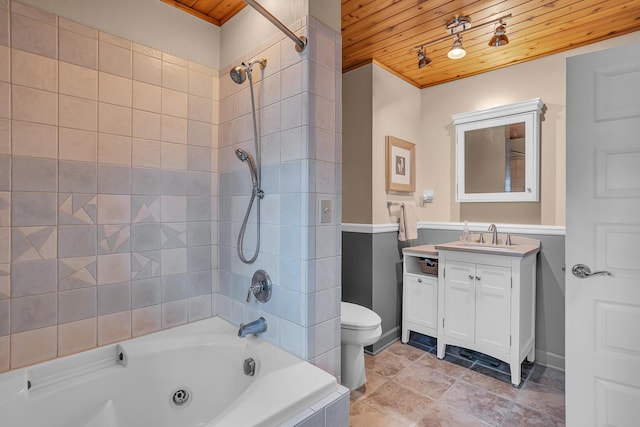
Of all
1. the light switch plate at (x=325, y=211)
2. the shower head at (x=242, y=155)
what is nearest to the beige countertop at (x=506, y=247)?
the light switch plate at (x=325, y=211)

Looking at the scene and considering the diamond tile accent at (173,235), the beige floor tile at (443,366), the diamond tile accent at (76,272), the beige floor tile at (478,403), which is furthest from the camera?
the beige floor tile at (443,366)

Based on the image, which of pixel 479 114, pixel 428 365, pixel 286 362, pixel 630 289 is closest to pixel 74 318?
pixel 286 362

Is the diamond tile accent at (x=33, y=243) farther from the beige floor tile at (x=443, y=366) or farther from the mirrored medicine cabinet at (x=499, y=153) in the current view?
the mirrored medicine cabinet at (x=499, y=153)

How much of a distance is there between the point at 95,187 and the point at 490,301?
2507 mm

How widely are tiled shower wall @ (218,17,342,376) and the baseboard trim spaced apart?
188cm

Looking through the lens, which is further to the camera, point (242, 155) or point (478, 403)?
point (478, 403)

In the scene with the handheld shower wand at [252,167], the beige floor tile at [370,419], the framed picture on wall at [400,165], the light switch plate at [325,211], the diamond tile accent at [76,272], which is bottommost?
the beige floor tile at [370,419]

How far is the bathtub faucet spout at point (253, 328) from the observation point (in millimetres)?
1612

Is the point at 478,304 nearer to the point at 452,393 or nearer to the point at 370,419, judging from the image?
the point at 452,393

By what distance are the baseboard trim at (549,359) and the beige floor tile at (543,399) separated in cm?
36

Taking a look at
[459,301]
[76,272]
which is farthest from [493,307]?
[76,272]

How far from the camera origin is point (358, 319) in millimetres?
2088

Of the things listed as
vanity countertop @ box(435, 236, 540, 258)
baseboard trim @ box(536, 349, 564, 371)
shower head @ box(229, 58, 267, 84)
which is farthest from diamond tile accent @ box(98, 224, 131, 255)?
baseboard trim @ box(536, 349, 564, 371)

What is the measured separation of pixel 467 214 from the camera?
2.97 metres
